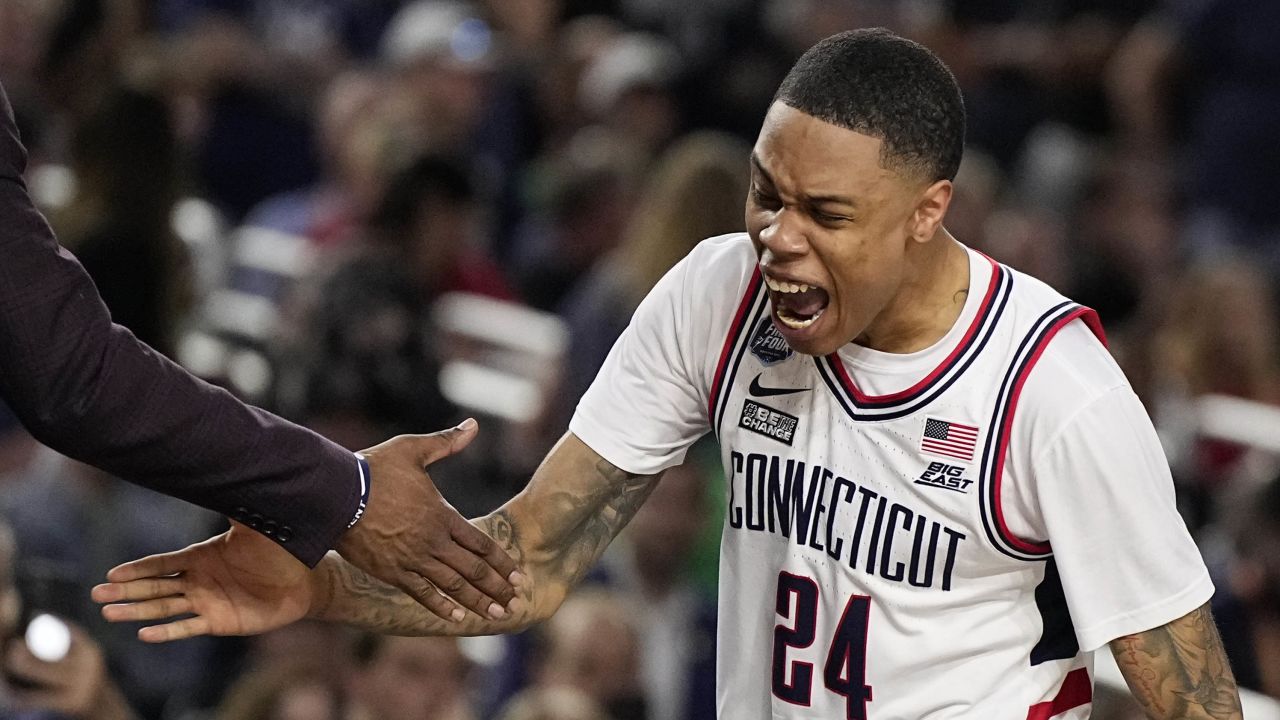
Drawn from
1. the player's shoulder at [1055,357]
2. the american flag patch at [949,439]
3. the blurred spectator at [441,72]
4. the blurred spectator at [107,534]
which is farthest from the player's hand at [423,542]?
the blurred spectator at [441,72]

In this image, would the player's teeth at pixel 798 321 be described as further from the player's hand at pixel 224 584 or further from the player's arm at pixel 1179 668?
the player's hand at pixel 224 584

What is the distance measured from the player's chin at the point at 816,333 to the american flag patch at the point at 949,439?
19 cm

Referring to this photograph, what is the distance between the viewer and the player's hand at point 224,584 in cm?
319

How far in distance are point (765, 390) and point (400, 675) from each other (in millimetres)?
2067

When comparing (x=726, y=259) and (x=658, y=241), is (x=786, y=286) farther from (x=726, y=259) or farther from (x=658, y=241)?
(x=658, y=241)

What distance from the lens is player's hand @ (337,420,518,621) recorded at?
3195 millimetres

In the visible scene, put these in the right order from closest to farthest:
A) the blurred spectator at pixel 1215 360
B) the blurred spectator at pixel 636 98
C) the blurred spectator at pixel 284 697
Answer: the blurred spectator at pixel 284 697 < the blurred spectator at pixel 1215 360 < the blurred spectator at pixel 636 98

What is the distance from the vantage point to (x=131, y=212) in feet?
19.9

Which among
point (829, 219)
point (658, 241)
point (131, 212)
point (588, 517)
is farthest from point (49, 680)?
point (658, 241)

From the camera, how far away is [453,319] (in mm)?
6992

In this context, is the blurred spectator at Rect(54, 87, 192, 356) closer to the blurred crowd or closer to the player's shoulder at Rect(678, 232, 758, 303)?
the blurred crowd

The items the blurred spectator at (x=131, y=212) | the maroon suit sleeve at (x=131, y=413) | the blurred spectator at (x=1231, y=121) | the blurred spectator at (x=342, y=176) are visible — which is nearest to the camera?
the maroon suit sleeve at (x=131, y=413)

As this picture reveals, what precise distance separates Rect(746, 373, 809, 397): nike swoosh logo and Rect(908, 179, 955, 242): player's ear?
33 cm

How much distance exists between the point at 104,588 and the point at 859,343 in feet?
4.06
